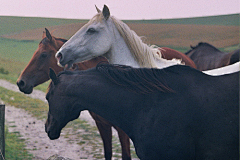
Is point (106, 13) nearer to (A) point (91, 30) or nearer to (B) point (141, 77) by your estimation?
(A) point (91, 30)

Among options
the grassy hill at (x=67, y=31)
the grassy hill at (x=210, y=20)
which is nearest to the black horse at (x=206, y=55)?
the grassy hill at (x=67, y=31)

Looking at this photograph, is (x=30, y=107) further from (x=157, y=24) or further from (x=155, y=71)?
(x=155, y=71)

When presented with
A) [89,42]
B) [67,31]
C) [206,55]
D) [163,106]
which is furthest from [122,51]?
[206,55]

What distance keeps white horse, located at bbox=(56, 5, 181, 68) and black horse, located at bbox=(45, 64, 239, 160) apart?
0.63m

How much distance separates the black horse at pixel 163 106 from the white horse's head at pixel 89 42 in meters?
0.61

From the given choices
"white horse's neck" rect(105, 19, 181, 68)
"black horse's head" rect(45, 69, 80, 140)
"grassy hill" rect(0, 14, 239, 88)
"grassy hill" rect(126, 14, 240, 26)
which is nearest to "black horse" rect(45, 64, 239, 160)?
"black horse's head" rect(45, 69, 80, 140)

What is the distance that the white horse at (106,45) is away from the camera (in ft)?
7.25

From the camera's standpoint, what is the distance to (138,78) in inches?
59.6

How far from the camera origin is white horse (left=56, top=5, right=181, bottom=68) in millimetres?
Answer: 2209

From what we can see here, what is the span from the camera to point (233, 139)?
1.41 m

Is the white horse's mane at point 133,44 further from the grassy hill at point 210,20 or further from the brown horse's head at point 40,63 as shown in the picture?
the grassy hill at point 210,20

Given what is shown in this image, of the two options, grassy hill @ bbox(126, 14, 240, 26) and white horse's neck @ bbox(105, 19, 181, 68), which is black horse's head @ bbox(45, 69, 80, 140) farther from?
grassy hill @ bbox(126, 14, 240, 26)

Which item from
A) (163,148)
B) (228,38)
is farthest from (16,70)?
(228,38)

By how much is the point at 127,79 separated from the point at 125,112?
0.21 meters
